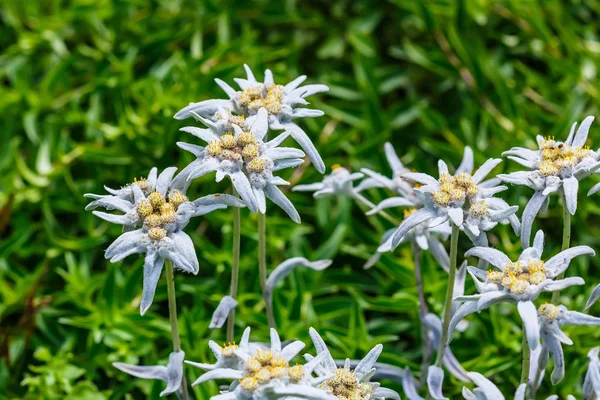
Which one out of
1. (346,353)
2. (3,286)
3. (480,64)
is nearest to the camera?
(346,353)

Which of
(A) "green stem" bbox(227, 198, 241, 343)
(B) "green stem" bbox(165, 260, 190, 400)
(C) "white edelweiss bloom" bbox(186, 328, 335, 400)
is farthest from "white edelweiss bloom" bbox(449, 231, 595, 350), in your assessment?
(B) "green stem" bbox(165, 260, 190, 400)

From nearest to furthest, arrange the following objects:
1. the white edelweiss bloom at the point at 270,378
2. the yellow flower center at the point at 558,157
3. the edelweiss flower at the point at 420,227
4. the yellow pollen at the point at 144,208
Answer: the white edelweiss bloom at the point at 270,378 < the yellow pollen at the point at 144,208 < the yellow flower center at the point at 558,157 < the edelweiss flower at the point at 420,227

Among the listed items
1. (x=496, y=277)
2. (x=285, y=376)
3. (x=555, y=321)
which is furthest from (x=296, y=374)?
(x=555, y=321)

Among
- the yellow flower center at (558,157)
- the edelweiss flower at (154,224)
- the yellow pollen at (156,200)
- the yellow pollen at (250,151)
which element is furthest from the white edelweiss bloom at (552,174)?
the yellow pollen at (156,200)

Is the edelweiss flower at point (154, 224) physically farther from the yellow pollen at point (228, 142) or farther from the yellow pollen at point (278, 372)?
the yellow pollen at point (278, 372)

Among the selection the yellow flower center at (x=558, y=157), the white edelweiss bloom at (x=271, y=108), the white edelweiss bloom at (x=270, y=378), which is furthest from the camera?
the white edelweiss bloom at (x=271, y=108)

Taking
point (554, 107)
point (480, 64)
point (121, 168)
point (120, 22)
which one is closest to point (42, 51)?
point (120, 22)

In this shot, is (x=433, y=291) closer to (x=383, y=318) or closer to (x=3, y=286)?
(x=383, y=318)

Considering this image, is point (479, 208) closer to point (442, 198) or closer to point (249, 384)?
point (442, 198)
